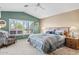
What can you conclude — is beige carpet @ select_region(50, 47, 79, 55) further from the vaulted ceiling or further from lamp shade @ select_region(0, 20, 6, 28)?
lamp shade @ select_region(0, 20, 6, 28)


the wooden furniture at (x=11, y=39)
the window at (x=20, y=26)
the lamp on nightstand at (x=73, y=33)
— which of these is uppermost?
the window at (x=20, y=26)

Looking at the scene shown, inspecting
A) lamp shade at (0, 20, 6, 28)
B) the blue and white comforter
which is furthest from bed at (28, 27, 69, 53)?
lamp shade at (0, 20, 6, 28)

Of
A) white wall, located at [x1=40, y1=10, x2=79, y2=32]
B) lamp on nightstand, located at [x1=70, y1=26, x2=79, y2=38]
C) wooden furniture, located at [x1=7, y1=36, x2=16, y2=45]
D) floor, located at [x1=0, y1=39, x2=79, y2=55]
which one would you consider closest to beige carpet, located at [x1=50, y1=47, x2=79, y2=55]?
floor, located at [x1=0, y1=39, x2=79, y2=55]

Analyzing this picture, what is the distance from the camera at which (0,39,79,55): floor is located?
177 cm

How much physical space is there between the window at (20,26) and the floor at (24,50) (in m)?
0.15

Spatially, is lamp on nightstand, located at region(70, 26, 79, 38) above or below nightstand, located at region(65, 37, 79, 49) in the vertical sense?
above

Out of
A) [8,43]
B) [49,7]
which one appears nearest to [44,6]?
[49,7]

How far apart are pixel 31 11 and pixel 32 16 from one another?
8 cm

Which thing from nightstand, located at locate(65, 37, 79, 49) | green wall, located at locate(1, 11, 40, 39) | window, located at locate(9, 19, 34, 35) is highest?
green wall, located at locate(1, 11, 40, 39)

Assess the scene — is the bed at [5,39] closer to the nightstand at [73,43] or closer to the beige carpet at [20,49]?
the beige carpet at [20,49]

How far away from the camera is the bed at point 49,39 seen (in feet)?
5.75

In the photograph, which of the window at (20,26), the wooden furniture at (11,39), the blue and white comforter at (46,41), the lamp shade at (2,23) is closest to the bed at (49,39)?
the blue and white comforter at (46,41)

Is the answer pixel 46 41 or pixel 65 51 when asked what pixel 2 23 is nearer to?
pixel 46 41

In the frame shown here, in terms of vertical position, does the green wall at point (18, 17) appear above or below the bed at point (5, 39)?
above
